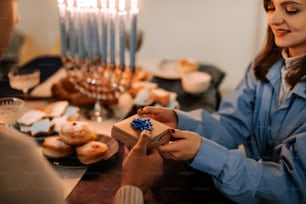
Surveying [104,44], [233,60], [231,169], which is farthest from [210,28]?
[231,169]

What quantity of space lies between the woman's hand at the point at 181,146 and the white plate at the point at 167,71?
0.77 meters

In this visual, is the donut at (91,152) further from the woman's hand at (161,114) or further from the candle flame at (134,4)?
the candle flame at (134,4)

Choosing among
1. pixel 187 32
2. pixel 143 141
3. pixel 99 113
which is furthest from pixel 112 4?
pixel 187 32

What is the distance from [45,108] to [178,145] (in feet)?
1.77

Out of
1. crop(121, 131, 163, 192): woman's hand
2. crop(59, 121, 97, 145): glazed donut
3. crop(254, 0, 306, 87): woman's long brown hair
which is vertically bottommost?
crop(59, 121, 97, 145): glazed donut

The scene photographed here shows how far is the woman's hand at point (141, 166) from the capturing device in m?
0.65

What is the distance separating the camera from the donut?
836mm

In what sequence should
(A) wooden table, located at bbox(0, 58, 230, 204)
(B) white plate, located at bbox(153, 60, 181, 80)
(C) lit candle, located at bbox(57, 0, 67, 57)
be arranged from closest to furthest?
1. (A) wooden table, located at bbox(0, 58, 230, 204)
2. (C) lit candle, located at bbox(57, 0, 67, 57)
3. (B) white plate, located at bbox(153, 60, 181, 80)

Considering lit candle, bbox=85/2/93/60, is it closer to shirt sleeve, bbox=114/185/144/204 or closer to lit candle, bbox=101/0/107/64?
lit candle, bbox=101/0/107/64

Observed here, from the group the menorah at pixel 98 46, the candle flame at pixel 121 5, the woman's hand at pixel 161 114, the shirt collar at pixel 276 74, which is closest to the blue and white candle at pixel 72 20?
the menorah at pixel 98 46

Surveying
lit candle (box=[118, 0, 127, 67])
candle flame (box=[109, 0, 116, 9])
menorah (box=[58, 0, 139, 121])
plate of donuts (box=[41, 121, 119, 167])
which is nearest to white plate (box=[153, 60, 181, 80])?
menorah (box=[58, 0, 139, 121])

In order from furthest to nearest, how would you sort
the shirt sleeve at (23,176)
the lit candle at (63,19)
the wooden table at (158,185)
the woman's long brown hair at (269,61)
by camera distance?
the lit candle at (63,19) < the woman's long brown hair at (269,61) < the wooden table at (158,185) < the shirt sleeve at (23,176)

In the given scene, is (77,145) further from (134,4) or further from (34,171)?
(134,4)

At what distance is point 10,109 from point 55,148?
0.40 feet
